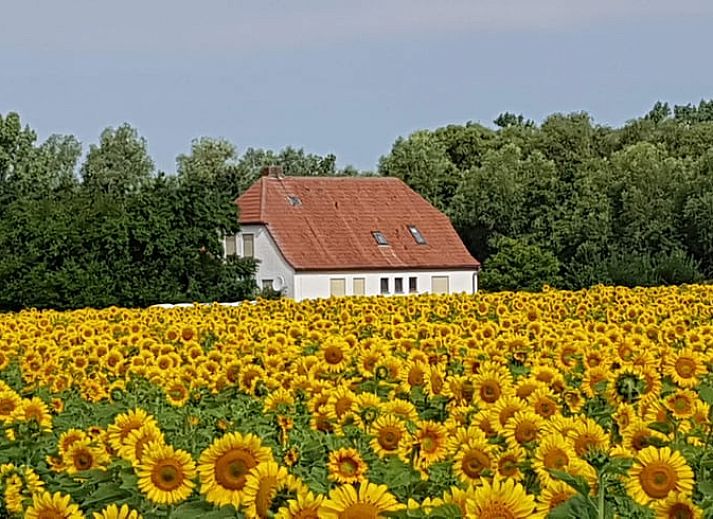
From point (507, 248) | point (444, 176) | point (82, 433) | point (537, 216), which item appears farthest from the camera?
point (444, 176)

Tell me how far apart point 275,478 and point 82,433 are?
150 centimetres

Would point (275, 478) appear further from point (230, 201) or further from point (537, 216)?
point (537, 216)

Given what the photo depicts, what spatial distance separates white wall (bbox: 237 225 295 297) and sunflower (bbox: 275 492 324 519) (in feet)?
139

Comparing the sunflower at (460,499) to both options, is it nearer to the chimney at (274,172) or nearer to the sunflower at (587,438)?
the sunflower at (587,438)

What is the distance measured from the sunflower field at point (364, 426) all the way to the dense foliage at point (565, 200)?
117ft

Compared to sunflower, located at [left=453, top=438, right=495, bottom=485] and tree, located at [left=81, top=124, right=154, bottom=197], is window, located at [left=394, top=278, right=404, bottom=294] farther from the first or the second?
sunflower, located at [left=453, top=438, right=495, bottom=485]

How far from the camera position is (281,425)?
4793 millimetres

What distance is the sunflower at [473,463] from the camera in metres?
3.84

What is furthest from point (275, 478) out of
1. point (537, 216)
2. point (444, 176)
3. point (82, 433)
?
point (444, 176)

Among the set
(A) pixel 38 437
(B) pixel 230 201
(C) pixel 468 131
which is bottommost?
(A) pixel 38 437

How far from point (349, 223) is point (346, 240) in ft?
3.60

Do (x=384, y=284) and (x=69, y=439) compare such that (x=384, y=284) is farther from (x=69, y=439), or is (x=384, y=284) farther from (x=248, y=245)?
(x=69, y=439)

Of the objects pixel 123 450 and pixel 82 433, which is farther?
pixel 82 433

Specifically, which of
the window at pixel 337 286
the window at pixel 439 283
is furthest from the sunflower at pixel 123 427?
the window at pixel 439 283
